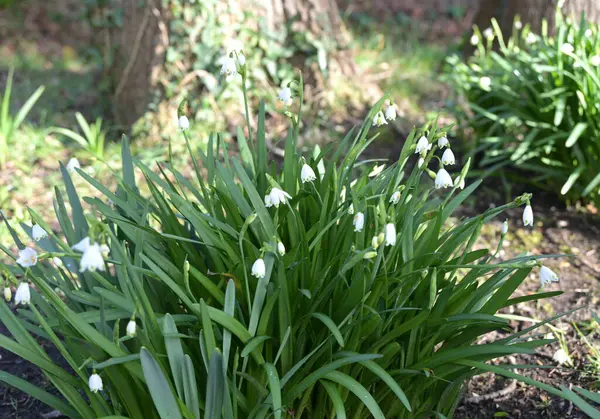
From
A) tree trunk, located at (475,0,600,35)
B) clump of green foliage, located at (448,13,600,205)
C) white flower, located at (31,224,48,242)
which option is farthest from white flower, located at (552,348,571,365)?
white flower, located at (31,224,48,242)

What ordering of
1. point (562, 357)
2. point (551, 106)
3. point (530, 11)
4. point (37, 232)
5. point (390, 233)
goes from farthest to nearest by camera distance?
point (530, 11), point (551, 106), point (562, 357), point (37, 232), point (390, 233)

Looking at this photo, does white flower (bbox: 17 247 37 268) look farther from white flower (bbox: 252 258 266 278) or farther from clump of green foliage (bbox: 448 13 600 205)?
clump of green foliage (bbox: 448 13 600 205)

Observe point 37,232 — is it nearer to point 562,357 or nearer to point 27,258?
point 27,258

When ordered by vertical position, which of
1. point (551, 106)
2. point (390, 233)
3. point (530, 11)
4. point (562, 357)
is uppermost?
point (390, 233)

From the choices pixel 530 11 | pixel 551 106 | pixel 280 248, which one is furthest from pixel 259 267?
pixel 530 11

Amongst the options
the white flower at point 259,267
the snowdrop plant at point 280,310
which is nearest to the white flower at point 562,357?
the snowdrop plant at point 280,310

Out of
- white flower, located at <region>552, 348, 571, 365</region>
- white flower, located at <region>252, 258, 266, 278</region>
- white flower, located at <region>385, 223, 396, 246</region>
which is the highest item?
white flower, located at <region>385, 223, 396, 246</region>

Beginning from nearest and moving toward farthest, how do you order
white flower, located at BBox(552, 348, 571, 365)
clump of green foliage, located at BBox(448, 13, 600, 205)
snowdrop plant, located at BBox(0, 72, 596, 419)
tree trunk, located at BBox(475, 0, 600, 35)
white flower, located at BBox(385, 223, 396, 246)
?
white flower, located at BBox(385, 223, 396, 246)
snowdrop plant, located at BBox(0, 72, 596, 419)
white flower, located at BBox(552, 348, 571, 365)
clump of green foliage, located at BBox(448, 13, 600, 205)
tree trunk, located at BBox(475, 0, 600, 35)
